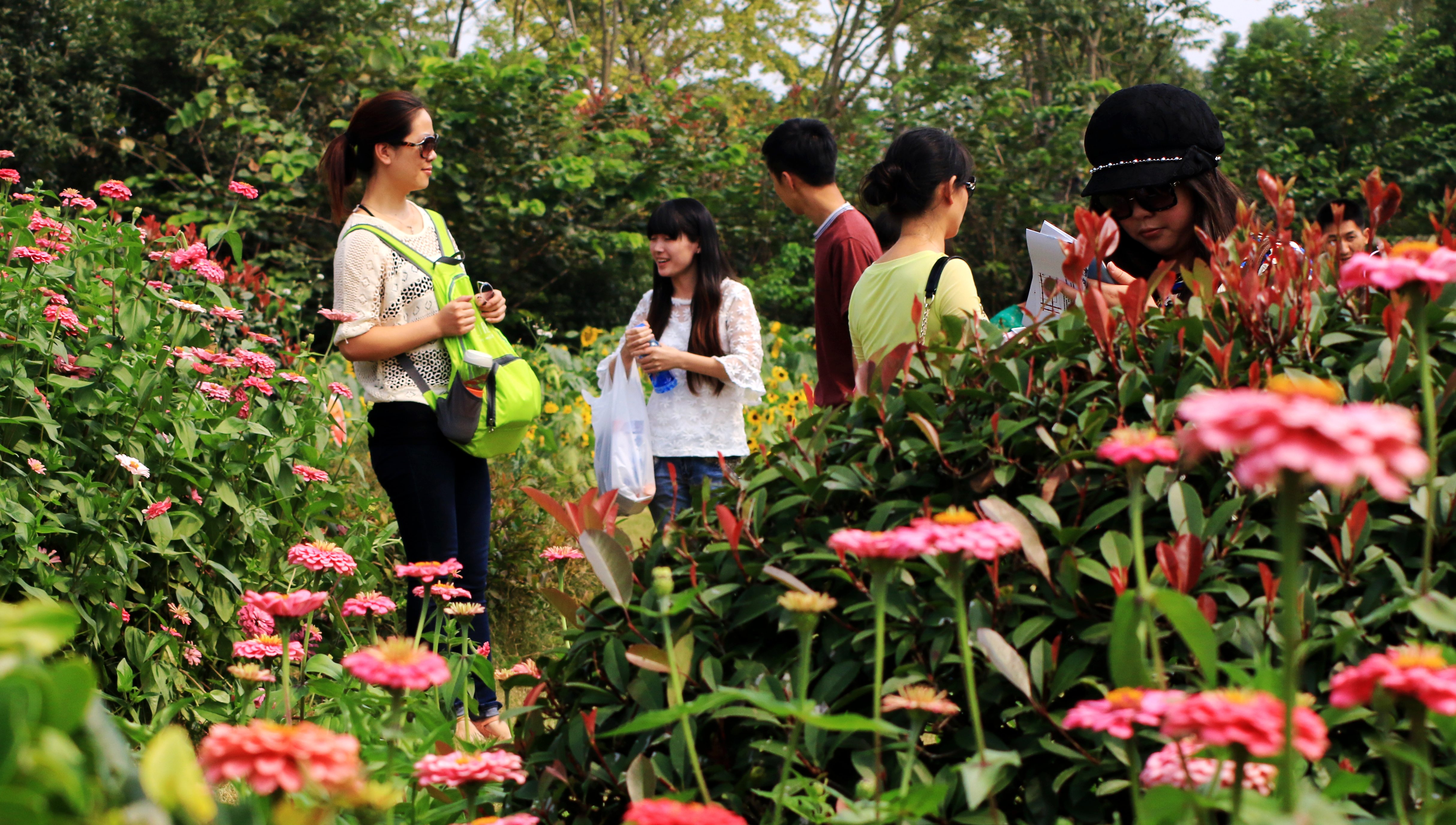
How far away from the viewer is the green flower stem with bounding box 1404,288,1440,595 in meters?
1.01

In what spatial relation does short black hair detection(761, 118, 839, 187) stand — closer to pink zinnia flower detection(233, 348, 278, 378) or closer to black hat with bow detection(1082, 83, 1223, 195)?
black hat with bow detection(1082, 83, 1223, 195)

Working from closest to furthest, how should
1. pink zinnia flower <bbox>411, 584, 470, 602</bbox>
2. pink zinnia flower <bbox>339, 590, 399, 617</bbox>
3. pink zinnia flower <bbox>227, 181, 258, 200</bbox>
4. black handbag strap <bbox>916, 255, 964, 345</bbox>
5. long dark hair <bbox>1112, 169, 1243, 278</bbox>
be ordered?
pink zinnia flower <bbox>339, 590, 399, 617</bbox>, pink zinnia flower <bbox>411, 584, 470, 602</bbox>, long dark hair <bbox>1112, 169, 1243, 278</bbox>, black handbag strap <bbox>916, 255, 964, 345</bbox>, pink zinnia flower <bbox>227, 181, 258, 200</bbox>

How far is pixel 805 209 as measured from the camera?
4.03m

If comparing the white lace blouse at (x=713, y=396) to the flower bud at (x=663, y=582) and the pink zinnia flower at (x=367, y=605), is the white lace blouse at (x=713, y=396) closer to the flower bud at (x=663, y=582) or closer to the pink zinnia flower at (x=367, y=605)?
the pink zinnia flower at (x=367, y=605)

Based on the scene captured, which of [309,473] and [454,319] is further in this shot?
[454,319]

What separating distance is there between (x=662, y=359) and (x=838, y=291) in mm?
783

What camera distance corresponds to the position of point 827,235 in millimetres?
3719

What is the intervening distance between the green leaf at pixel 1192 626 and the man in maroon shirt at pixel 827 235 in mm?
2424

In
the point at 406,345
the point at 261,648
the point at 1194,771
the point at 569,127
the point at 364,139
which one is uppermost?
the point at 569,127

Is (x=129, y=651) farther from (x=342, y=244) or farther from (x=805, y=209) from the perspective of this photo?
(x=805, y=209)

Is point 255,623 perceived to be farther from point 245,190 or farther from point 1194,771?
point 1194,771

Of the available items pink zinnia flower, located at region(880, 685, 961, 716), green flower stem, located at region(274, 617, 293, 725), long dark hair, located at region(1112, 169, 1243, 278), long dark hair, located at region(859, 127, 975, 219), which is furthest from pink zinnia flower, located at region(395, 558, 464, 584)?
long dark hair, located at region(859, 127, 975, 219)

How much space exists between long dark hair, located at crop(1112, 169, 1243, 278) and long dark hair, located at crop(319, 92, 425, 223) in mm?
2029

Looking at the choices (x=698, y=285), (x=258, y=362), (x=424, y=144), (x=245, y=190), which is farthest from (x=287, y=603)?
(x=698, y=285)
